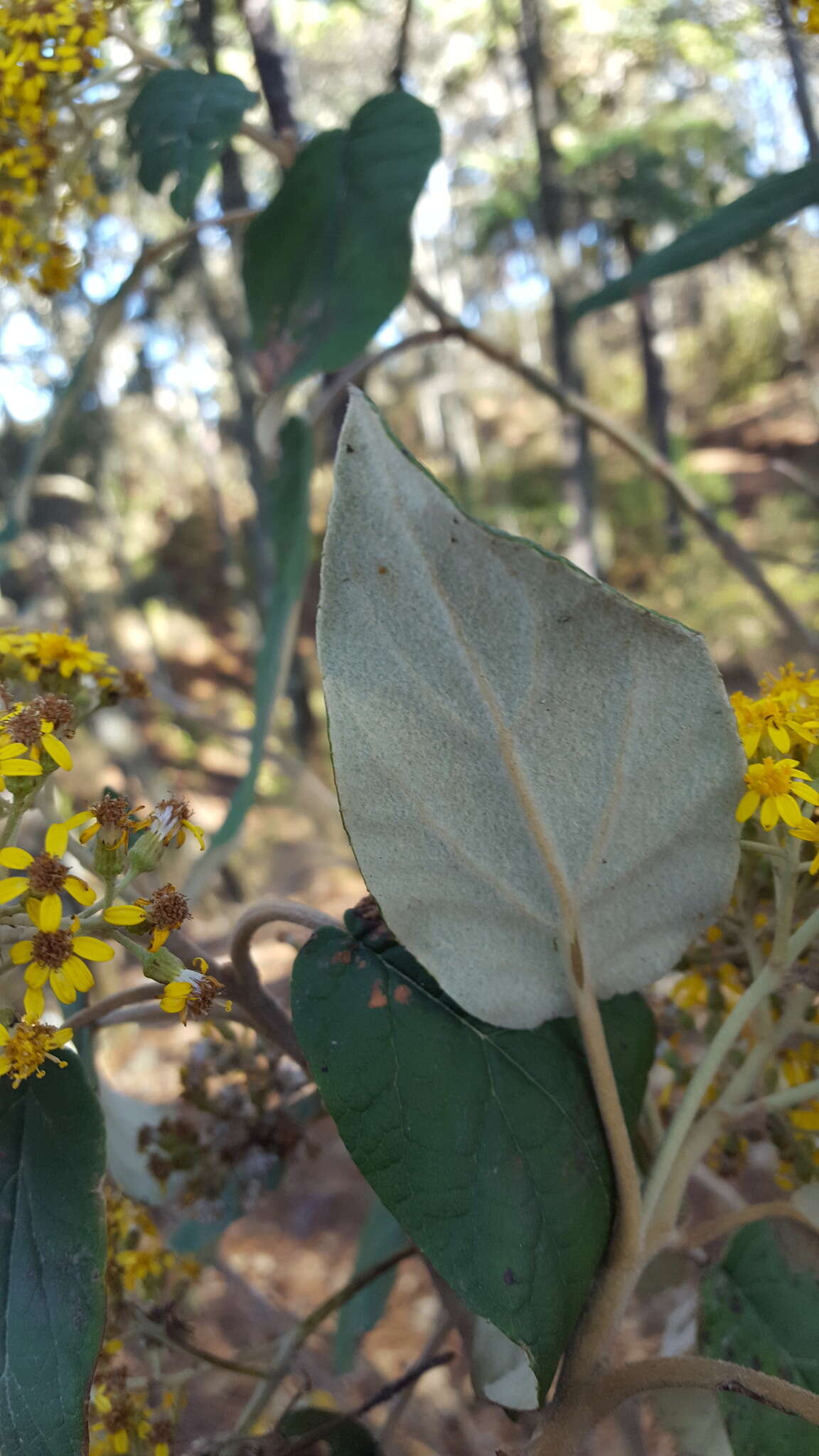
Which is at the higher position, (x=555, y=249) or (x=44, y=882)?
(x=555, y=249)

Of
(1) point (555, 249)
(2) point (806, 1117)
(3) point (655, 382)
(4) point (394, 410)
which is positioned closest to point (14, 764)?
(2) point (806, 1117)

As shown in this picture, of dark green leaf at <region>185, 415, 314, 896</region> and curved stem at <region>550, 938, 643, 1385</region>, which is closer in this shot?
curved stem at <region>550, 938, 643, 1385</region>

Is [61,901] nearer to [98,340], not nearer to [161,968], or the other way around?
[161,968]

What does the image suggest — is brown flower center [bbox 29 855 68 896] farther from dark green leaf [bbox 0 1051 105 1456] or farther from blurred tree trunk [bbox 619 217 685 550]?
blurred tree trunk [bbox 619 217 685 550]

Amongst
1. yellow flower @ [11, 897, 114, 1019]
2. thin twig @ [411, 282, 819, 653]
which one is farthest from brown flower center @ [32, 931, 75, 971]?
thin twig @ [411, 282, 819, 653]

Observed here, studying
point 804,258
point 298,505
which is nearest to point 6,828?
point 298,505

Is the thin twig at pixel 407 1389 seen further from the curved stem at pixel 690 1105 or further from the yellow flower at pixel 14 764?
the yellow flower at pixel 14 764

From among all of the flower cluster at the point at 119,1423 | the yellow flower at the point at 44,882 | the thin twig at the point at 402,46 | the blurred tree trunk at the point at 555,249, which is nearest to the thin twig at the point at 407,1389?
the flower cluster at the point at 119,1423
